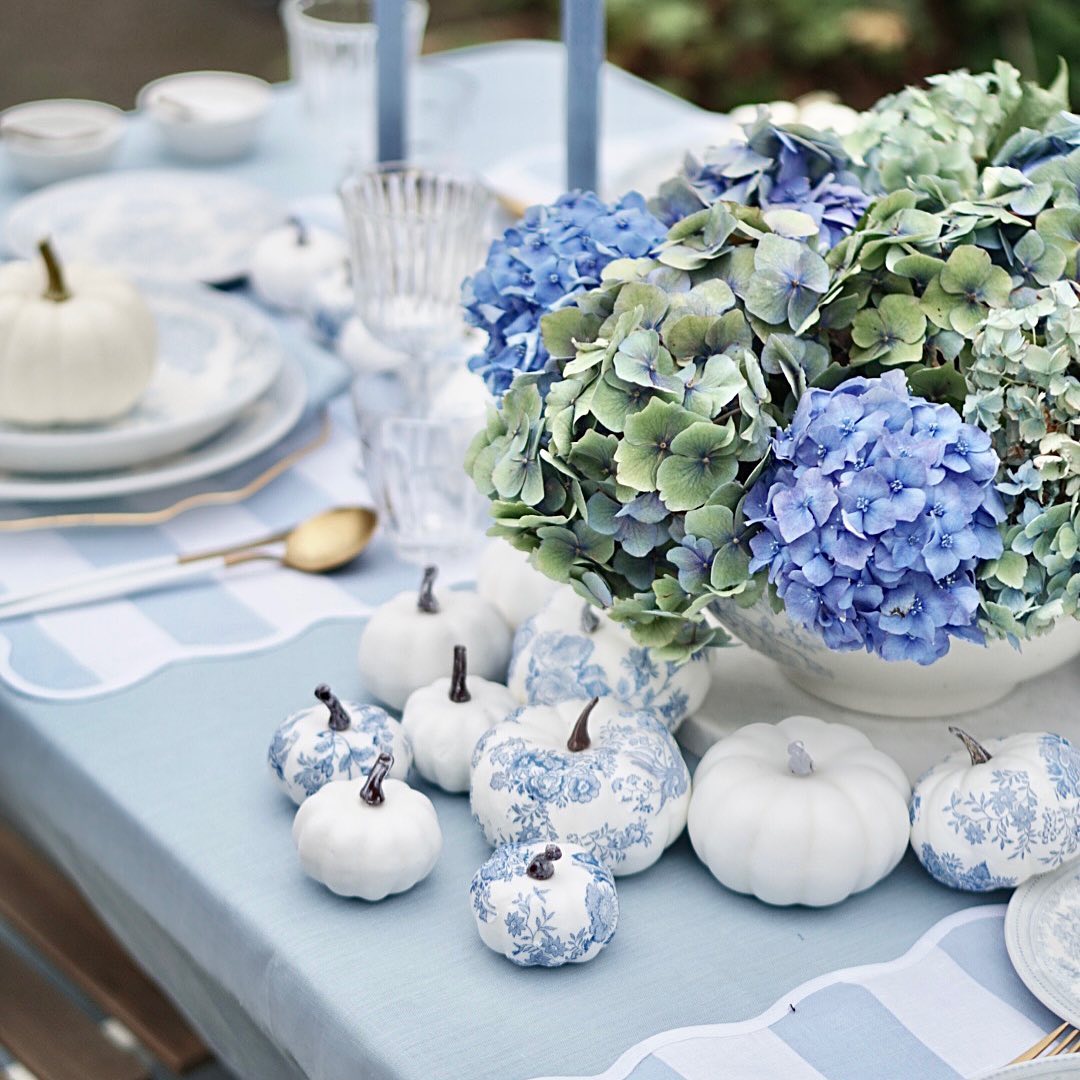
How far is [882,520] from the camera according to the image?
2.27 ft

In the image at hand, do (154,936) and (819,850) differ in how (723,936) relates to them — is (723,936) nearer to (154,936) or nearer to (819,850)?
(819,850)

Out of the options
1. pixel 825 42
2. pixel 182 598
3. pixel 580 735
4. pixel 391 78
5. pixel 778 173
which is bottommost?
pixel 825 42

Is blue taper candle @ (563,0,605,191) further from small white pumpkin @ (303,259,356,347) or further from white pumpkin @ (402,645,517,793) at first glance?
white pumpkin @ (402,645,517,793)

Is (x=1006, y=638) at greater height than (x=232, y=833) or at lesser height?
greater

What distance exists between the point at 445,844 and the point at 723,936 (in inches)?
6.1

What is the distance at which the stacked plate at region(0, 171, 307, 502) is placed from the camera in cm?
115

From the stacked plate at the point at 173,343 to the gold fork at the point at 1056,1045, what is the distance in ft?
2.34

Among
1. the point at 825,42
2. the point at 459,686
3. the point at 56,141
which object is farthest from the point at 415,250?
the point at 825,42

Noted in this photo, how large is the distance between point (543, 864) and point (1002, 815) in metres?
0.23

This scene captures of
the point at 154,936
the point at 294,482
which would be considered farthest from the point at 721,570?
the point at 294,482

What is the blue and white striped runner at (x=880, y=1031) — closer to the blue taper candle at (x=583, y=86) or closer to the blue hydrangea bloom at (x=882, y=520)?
the blue hydrangea bloom at (x=882, y=520)

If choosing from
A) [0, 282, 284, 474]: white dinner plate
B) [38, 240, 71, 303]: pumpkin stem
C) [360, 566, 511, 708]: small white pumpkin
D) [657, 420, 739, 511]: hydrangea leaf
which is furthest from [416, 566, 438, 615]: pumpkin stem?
[38, 240, 71, 303]: pumpkin stem

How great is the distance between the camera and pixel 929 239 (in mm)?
774

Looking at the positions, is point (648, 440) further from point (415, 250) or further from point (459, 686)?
point (415, 250)
